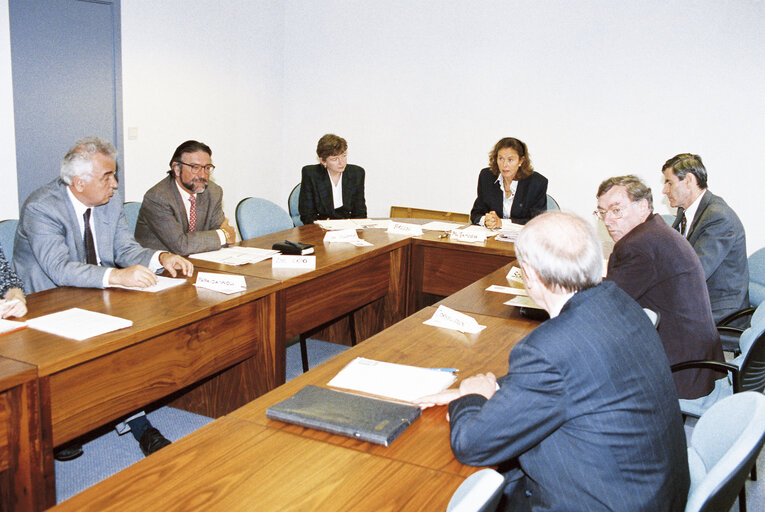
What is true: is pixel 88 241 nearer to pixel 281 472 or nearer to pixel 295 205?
pixel 281 472

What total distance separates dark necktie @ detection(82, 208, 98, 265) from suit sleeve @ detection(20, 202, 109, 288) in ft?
0.42

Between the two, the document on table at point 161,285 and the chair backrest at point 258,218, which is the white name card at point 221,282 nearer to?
the document on table at point 161,285

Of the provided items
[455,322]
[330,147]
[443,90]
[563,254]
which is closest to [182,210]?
[330,147]

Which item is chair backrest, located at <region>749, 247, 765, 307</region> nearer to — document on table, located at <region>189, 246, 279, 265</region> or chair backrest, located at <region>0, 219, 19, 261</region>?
document on table, located at <region>189, 246, 279, 265</region>

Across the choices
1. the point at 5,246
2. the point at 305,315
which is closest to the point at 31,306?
the point at 5,246

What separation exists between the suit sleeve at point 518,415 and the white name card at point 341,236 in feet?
8.44

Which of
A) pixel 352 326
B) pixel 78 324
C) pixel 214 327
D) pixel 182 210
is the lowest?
pixel 352 326

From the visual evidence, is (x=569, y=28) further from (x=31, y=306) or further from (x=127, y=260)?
(x=31, y=306)

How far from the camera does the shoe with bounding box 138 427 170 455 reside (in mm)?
2808

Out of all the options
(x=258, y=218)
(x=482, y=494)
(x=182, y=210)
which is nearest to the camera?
(x=482, y=494)

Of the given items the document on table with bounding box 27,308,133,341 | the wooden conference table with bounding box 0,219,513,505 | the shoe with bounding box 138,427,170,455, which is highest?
the document on table with bounding box 27,308,133,341

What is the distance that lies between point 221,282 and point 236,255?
2.17 feet

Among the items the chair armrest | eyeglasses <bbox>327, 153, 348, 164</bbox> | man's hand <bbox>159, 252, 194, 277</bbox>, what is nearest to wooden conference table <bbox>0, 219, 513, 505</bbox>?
man's hand <bbox>159, 252, 194, 277</bbox>

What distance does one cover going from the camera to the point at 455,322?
97.2 inches
